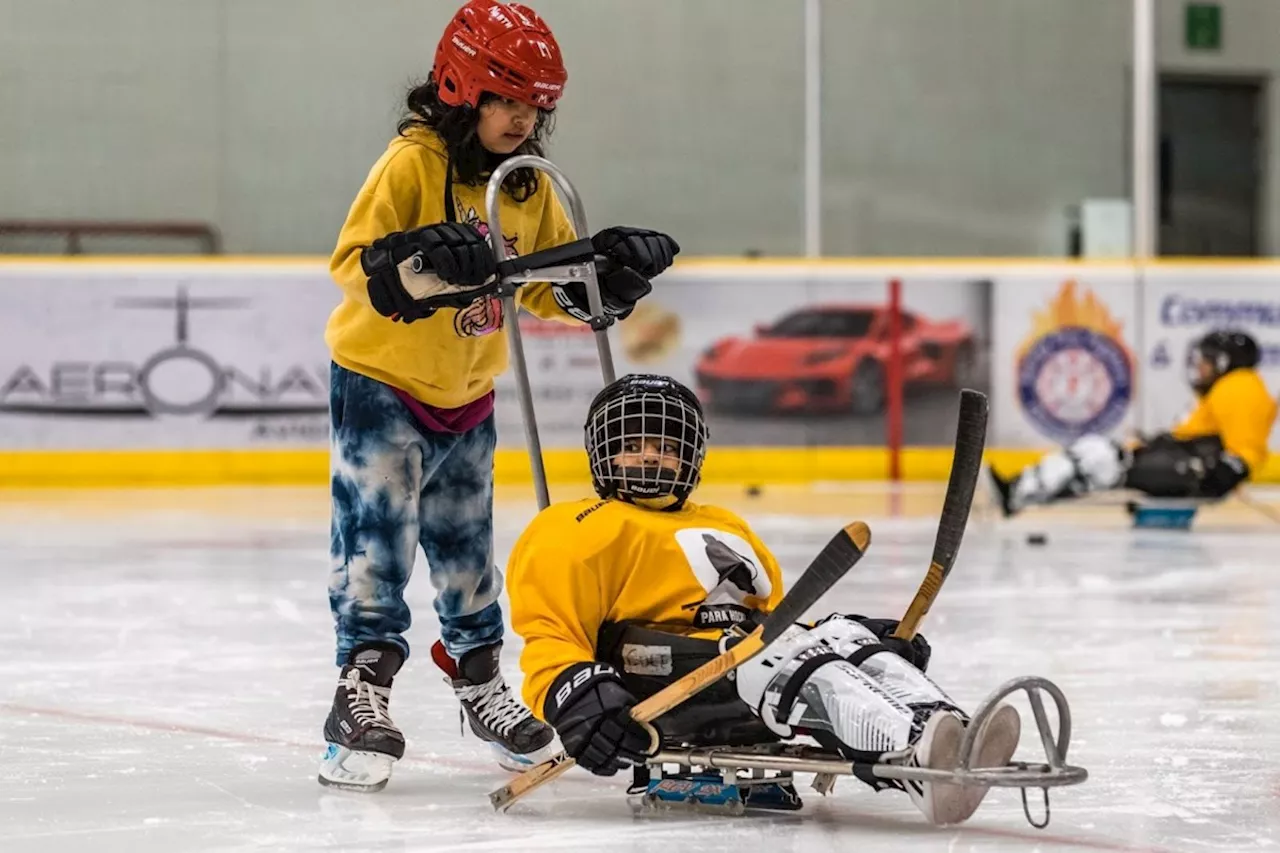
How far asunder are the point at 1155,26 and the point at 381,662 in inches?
322

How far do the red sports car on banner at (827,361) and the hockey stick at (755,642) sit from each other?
7313mm

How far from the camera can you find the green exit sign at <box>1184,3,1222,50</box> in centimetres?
1041

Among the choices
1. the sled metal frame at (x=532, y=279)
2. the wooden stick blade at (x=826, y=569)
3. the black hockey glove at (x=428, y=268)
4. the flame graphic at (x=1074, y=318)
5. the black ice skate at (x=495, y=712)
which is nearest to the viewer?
the wooden stick blade at (x=826, y=569)

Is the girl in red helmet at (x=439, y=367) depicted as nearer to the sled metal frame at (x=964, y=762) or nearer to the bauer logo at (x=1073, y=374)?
the sled metal frame at (x=964, y=762)

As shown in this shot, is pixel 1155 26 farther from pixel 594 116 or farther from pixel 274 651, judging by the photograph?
pixel 274 651

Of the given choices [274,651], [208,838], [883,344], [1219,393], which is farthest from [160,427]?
[208,838]

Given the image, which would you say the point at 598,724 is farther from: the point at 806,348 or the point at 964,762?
the point at 806,348

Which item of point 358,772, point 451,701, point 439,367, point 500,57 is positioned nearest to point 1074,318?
point 451,701

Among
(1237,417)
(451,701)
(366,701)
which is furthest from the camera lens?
(1237,417)

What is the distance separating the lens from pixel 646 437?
110 inches

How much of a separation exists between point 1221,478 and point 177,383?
15.3 feet

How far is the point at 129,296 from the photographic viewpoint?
9.63 metres

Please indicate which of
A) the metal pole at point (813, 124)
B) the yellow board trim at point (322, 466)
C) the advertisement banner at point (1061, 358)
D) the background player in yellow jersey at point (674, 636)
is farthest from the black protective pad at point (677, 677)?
the metal pole at point (813, 124)

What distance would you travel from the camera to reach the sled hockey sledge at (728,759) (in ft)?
7.80
